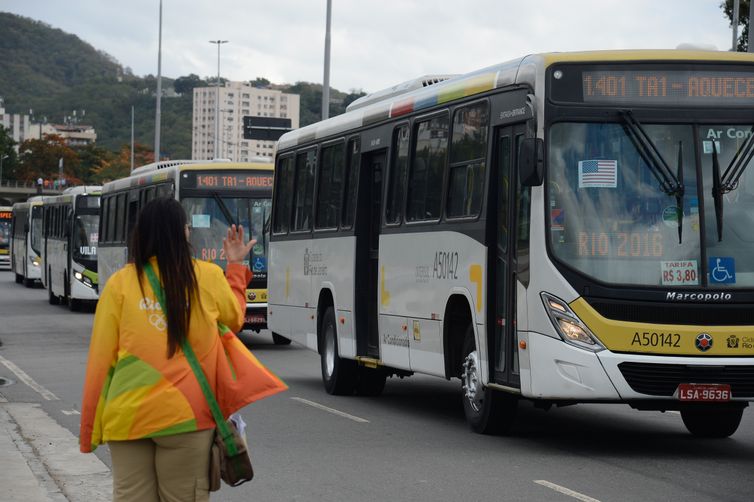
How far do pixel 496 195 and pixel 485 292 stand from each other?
0.81 m

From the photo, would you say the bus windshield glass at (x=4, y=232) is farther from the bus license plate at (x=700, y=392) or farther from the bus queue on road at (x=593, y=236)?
the bus license plate at (x=700, y=392)

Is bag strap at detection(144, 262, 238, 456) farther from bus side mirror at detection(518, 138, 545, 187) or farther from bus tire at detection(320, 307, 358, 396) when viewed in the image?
bus tire at detection(320, 307, 358, 396)

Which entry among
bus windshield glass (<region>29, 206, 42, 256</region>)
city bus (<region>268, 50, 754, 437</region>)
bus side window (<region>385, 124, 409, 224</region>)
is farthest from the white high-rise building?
city bus (<region>268, 50, 754, 437</region>)

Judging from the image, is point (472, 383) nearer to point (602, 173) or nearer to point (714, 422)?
point (714, 422)

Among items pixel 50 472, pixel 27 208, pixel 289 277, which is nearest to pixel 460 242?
pixel 50 472

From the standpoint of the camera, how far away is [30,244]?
55.0 meters

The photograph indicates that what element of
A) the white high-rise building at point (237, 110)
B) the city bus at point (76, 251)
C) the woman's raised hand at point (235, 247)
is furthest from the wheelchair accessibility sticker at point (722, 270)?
the white high-rise building at point (237, 110)

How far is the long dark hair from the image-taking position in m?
5.51

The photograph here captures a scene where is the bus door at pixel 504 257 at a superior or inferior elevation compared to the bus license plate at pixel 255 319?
superior

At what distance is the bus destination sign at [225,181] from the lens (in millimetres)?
24688

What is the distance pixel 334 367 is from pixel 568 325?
6094mm

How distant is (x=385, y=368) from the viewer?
16078mm

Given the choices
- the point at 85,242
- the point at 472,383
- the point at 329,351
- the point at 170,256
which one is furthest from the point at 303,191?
the point at 85,242

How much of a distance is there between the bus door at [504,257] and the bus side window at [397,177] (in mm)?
2551
